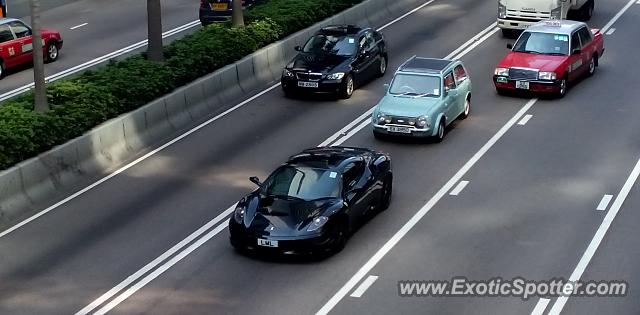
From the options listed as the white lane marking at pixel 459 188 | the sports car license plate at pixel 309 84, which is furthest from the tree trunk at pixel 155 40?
the white lane marking at pixel 459 188

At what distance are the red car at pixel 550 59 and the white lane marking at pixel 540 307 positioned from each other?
12915mm

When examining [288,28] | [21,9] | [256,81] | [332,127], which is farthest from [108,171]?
[21,9]

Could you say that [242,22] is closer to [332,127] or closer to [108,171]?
[332,127]

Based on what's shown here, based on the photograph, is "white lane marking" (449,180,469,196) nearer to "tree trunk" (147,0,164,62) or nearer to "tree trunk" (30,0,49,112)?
"tree trunk" (30,0,49,112)

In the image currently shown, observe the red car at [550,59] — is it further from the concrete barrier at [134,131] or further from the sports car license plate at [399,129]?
the concrete barrier at [134,131]

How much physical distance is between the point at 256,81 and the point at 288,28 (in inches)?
136

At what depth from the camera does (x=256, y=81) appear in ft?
107

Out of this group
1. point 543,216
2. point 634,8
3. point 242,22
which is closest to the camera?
point 543,216

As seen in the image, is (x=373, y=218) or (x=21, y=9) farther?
(x=21, y=9)

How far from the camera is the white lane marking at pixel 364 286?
61.5 ft

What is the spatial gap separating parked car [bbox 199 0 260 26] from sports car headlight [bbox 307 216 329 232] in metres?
19.9

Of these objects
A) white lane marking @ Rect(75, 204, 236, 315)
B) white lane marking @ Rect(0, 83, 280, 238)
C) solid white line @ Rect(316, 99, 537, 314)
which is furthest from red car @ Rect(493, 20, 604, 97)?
white lane marking @ Rect(75, 204, 236, 315)

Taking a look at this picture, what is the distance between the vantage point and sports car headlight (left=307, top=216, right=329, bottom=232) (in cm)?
1995

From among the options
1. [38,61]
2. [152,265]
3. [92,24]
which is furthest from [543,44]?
[92,24]
